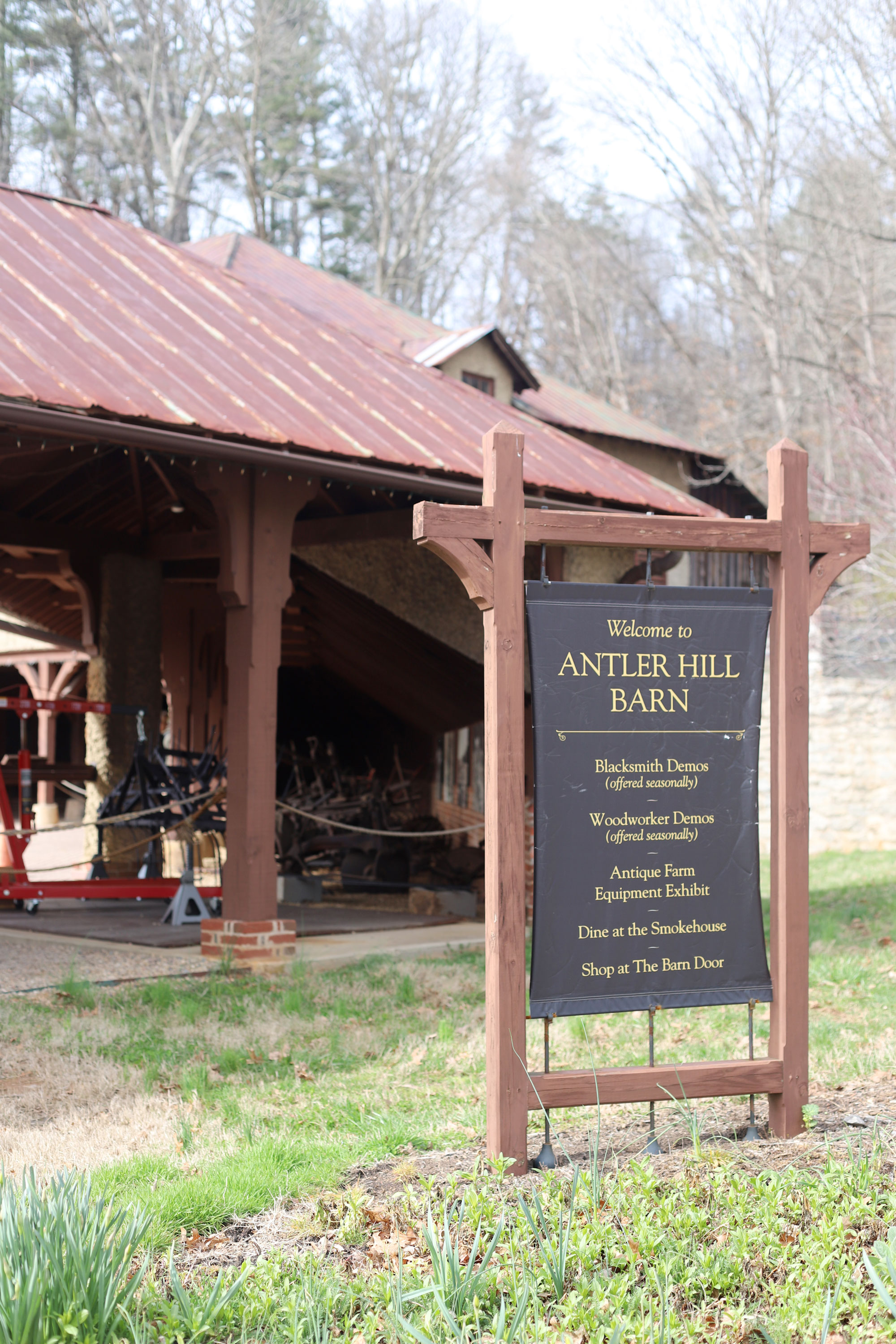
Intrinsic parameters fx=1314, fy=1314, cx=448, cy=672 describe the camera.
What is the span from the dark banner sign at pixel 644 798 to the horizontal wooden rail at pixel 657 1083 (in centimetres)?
22

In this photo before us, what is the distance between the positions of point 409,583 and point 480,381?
427cm

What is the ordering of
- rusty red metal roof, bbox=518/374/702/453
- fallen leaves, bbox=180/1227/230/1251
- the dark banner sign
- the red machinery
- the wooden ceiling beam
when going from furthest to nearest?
rusty red metal roof, bbox=518/374/702/453
the wooden ceiling beam
the red machinery
the dark banner sign
fallen leaves, bbox=180/1227/230/1251

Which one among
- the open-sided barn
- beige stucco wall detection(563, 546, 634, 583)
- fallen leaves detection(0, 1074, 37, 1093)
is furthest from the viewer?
beige stucco wall detection(563, 546, 634, 583)

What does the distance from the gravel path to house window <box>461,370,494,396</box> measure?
869 cm

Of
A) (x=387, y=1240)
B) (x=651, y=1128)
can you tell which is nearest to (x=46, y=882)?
(x=651, y=1128)

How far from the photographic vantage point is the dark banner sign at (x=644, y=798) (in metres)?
4.55

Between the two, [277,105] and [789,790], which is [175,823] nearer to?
[789,790]

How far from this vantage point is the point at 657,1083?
15.0 feet

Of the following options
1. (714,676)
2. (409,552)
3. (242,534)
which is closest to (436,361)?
(409,552)

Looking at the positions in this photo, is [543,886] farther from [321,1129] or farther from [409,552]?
[409,552]

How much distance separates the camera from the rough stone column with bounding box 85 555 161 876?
14.2 meters

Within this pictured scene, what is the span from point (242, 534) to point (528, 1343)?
658cm

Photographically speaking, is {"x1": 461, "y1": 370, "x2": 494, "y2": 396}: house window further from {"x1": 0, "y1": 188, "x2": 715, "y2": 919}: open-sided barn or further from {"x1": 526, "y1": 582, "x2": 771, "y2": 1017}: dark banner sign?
{"x1": 526, "y1": 582, "x2": 771, "y2": 1017}: dark banner sign

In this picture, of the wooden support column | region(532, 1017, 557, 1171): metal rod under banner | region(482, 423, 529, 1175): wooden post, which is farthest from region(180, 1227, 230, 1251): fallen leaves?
the wooden support column
